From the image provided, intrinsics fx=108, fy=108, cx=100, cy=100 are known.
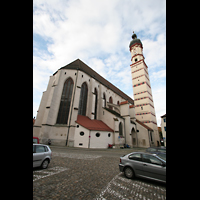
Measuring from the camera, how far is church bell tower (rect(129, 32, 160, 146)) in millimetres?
27534

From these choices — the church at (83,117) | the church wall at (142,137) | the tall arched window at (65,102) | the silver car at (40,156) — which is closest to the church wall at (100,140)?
the church at (83,117)

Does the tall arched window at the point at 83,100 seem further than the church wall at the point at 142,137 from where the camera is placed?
No

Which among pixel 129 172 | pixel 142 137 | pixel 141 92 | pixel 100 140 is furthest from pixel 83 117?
pixel 141 92

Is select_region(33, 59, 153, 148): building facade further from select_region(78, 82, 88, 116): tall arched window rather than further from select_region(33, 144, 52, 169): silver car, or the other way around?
select_region(33, 144, 52, 169): silver car

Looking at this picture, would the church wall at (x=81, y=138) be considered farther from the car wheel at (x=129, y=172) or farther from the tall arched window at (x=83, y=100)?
the car wheel at (x=129, y=172)

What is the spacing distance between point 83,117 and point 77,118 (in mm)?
1591

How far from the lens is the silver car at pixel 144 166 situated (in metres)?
4.07

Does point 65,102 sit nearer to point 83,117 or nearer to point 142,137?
point 83,117

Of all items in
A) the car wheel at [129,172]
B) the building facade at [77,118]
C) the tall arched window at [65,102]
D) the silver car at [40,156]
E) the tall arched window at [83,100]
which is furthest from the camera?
the tall arched window at [83,100]

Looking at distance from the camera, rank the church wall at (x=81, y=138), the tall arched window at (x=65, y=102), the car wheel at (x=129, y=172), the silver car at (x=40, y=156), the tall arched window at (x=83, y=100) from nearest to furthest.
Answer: the car wheel at (x=129, y=172), the silver car at (x=40, y=156), the church wall at (x=81, y=138), the tall arched window at (x=65, y=102), the tall arched window at (x=83, y=100)

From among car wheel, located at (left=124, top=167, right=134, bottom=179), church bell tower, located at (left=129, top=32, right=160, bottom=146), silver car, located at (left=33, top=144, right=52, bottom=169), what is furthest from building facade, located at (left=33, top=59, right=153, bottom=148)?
car wheel, located at (left=124, top=167, right=134, bottom=179)
